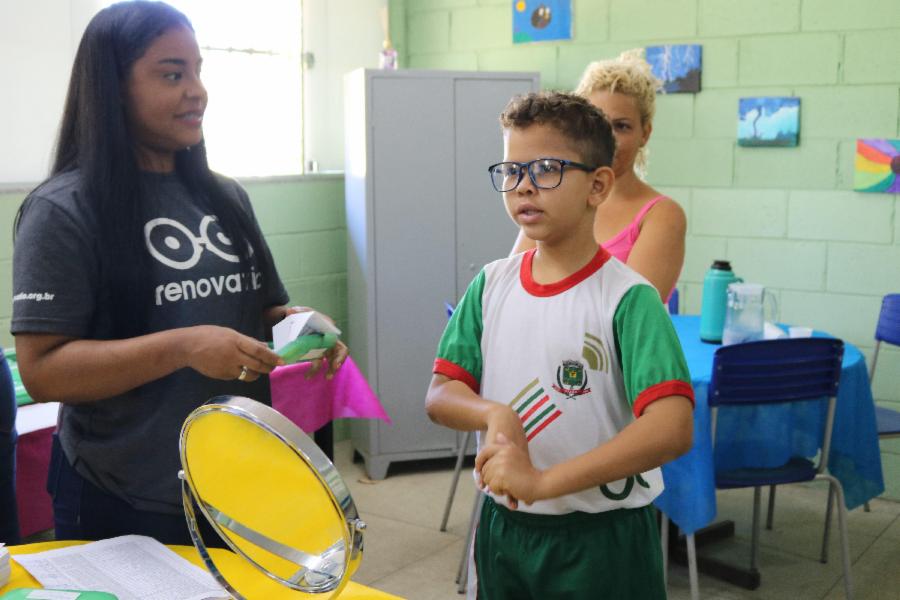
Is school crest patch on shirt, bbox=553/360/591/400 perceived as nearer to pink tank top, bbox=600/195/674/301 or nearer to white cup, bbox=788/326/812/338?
pink tank top, bbox=600/195/674/301

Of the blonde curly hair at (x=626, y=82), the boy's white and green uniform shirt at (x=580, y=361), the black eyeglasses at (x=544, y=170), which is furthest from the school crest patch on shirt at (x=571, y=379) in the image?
the blonde curly hair at (x=626, y=82)

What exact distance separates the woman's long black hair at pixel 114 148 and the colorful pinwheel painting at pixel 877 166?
9.78ft

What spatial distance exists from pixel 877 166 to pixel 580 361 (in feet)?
9.25

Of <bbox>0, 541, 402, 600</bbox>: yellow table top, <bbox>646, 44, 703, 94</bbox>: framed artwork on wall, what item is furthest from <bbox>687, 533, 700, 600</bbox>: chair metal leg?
<bbox>646, 44, 703, 94</bbox>: framed artwork on wall

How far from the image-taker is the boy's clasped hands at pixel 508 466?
3.92 ft

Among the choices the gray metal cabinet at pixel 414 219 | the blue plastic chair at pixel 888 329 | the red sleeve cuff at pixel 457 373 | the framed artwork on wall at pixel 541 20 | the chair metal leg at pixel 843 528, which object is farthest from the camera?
the framed artwork on wall at pixel 541 20

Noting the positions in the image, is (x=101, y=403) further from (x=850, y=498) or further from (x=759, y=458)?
(x=850, y=498)

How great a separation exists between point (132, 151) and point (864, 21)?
10.2ft

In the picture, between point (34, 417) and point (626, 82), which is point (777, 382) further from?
point (34, 417)

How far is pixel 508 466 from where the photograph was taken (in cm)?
120

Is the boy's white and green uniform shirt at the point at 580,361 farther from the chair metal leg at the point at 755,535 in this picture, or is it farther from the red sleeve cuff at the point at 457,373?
the chair metal leg at the point at 755,535

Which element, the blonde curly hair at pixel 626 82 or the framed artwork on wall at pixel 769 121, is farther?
the framed artwork on wall at pixel 769 121

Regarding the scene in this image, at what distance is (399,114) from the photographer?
13.2 feet

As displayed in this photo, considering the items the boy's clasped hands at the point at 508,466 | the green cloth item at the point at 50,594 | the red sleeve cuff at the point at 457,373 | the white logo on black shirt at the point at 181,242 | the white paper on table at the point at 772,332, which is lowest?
the white paper on table at the point at 772,332
